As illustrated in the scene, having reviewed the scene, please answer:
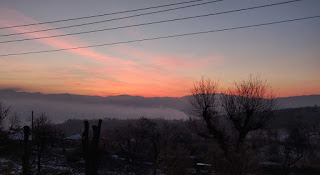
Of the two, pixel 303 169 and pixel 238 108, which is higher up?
pixel 238 108

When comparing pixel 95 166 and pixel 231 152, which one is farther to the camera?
pixel 231 152

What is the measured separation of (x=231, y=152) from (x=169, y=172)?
6964 millimetres

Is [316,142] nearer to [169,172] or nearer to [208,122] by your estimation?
[208,122]

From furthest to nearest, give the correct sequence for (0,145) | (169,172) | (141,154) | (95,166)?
1. (141,154)
2. (0,145)
3. (169,172)
4. (95,166)

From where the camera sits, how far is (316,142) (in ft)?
158

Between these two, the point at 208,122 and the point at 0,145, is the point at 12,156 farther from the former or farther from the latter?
the point at 208,122

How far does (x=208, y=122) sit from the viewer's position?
2462cm

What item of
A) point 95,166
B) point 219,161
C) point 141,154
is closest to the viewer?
point 95,166

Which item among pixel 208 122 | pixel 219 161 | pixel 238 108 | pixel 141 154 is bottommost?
pixel 141 154

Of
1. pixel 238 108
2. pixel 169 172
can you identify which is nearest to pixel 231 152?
pixel 169 172

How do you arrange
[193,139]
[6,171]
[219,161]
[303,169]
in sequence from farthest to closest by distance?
[193,139] → [303,169] → [6,171] → [219,161]

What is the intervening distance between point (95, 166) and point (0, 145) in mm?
32234

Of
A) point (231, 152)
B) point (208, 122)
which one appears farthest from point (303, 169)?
point (231, 152)

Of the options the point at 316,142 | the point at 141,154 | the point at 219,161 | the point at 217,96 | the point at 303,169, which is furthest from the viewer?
the point at 316,142
